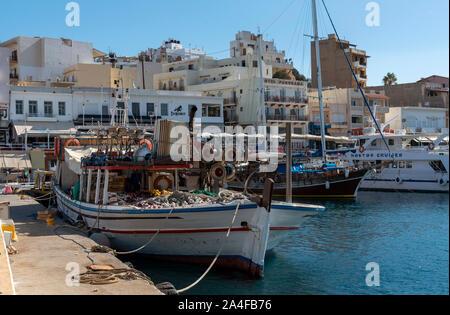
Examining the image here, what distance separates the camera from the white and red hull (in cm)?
1436

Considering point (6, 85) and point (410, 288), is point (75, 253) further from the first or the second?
point (6, 85)

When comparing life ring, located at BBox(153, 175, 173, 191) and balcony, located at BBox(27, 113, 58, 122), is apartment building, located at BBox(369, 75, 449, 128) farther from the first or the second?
life ring, located at BBox(153, 175, 173, 191)

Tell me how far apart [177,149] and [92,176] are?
341 centimetres

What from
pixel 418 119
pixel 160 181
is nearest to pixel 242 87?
pixel 418 119

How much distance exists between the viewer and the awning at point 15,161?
36844 mm

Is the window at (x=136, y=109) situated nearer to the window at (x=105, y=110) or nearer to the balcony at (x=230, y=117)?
the window at (x=105, y=110)

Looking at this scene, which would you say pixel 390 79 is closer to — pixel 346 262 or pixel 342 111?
pixel 342 111

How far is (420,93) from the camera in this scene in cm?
7406

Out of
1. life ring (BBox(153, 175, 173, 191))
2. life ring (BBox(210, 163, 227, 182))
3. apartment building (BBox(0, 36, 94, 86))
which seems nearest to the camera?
life ring (BBox(210, 163, 227, 182))

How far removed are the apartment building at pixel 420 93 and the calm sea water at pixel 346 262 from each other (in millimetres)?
51270

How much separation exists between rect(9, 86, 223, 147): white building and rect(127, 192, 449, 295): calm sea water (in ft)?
67.0

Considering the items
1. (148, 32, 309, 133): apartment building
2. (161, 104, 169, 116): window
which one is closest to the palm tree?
(148, 32, 309, 133): apartment building

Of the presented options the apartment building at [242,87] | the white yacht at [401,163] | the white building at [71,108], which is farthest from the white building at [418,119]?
the white building at [71,108]

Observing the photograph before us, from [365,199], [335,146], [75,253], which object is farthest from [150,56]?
[75,253]
